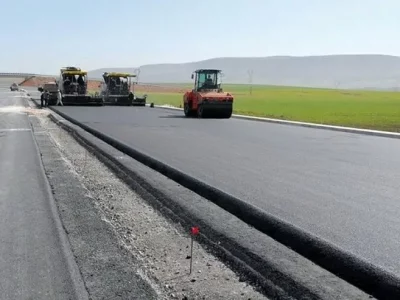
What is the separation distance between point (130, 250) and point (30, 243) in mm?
1076

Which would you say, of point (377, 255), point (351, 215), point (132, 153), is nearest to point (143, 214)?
point (351, 215)

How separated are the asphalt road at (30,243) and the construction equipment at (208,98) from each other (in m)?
16.7

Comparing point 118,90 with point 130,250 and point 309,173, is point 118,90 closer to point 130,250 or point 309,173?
point 309,173

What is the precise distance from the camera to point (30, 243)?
19.3 ft

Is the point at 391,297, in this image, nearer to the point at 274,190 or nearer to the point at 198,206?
the point at 198,206

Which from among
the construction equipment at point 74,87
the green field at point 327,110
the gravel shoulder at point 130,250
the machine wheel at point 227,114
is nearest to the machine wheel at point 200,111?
the machine wheel at point 227,114

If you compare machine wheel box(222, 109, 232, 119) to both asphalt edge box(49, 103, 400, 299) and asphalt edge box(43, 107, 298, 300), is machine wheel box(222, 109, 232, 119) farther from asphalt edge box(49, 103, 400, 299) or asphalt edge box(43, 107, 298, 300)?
asphalt edge box(49, 103, 400, 299)

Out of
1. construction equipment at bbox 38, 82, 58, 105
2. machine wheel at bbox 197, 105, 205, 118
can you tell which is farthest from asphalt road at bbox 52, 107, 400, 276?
construction equipment at bbox 38, 82, 58, 105

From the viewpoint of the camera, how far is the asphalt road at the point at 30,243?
15.1 feet

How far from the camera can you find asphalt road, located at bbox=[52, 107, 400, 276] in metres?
6.54

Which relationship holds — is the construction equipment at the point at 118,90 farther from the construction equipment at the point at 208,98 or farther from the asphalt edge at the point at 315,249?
the asphalt edge at the point at 315,249

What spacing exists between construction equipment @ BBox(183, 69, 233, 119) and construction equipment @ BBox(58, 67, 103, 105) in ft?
41.5

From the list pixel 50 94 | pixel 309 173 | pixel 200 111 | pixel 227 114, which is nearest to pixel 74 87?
pixel 50 94

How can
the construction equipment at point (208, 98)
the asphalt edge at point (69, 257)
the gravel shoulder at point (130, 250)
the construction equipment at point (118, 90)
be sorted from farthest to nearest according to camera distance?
the construction equipment at point (118, 90) → the construction equipment at point (208, 98) → the gravel shoulder at point (130, 250) → the asphalt edge at point (69, 257)
